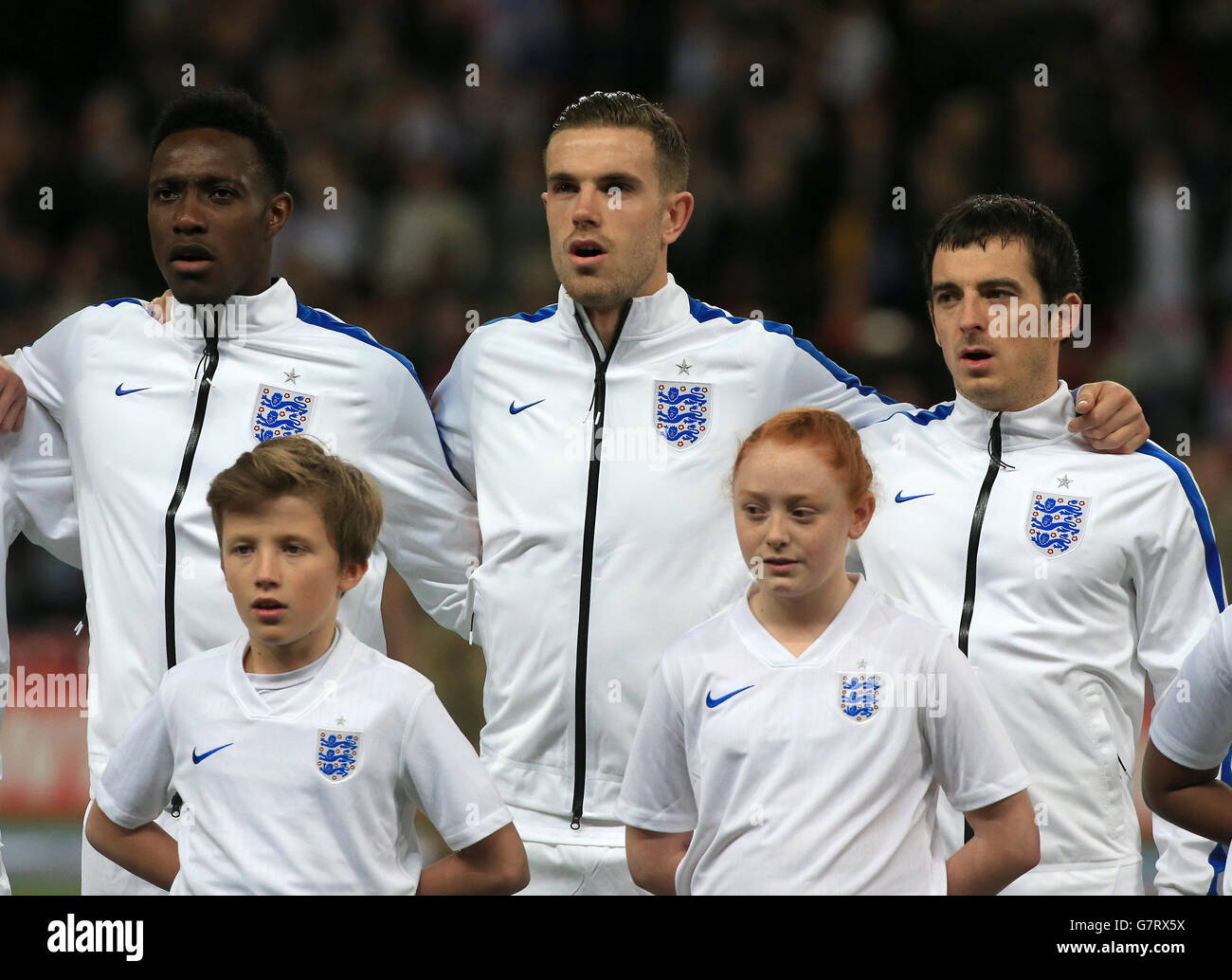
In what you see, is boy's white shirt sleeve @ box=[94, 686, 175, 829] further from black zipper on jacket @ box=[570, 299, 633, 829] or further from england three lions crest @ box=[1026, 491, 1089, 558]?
england three lions crest @ box=[1026, 491, 1089, 558]

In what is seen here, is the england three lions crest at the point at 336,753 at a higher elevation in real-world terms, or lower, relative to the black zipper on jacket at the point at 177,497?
lower

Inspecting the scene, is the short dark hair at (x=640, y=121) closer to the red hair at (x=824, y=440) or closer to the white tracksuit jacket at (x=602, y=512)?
the white tracksuit jacket at (x=602, y=512)

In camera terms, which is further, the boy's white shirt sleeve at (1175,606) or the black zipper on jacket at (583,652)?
the black zipper on jacket at (583,652)

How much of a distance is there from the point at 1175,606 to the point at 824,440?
1.08 m

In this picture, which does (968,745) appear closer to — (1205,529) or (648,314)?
(1205,529)

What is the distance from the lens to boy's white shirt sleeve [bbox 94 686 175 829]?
3.33 m

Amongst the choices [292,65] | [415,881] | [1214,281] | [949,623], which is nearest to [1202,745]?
[949,623]

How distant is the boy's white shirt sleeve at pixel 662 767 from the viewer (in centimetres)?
331

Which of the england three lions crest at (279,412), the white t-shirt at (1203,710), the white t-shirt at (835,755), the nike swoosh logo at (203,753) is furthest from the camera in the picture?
the england three lions crest at (279,412)

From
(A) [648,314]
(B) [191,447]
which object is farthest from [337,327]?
(A) [648,314]

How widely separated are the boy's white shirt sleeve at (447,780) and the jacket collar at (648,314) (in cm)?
132

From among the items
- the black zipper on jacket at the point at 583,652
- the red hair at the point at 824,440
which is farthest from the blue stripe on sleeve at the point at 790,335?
the red hair at the point at 824,440

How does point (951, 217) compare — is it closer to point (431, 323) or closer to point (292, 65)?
point (431, 323)

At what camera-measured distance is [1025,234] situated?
13.2 feet
